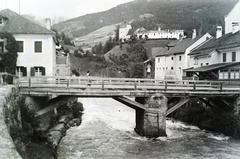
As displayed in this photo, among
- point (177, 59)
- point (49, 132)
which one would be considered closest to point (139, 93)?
point (49, 132)

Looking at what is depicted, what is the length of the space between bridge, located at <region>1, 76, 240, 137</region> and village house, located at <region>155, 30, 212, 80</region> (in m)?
21.1

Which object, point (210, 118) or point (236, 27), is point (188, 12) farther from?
point (210, 118)

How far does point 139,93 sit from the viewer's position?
23.7 metres


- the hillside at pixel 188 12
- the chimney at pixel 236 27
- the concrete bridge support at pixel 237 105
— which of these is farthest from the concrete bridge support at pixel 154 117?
the hillside at pixel 188 12

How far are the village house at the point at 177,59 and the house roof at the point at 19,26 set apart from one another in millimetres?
24388

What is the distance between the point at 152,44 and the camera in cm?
10856

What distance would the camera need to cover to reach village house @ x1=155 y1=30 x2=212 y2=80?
4781 centimetres

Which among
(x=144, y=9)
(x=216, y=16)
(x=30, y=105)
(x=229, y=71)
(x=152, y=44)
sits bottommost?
(x=30, y=105)

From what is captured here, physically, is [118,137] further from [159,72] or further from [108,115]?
[159,72]

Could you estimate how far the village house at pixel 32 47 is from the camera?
3022 centimetres

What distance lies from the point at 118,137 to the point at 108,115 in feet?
33.1

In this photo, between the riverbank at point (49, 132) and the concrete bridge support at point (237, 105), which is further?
the concrete bridge support at point (237, 105)

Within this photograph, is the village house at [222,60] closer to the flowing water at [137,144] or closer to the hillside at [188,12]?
the flowing water at [137,144]

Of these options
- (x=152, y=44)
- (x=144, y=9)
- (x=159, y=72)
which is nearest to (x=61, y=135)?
(x=159, y=72)
